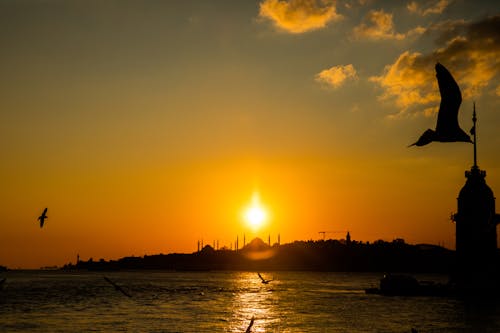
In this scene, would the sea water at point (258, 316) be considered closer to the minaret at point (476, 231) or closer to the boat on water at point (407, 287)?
the boat on water at point (407, 287)

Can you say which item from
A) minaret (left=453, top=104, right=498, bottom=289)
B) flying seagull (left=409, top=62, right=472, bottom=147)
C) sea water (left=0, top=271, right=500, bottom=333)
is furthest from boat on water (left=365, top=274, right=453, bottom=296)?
flying seagull (left=409, top=62, right=472, bottom=147)

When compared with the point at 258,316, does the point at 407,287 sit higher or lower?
higher

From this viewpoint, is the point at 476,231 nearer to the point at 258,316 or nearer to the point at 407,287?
the point at 407,287

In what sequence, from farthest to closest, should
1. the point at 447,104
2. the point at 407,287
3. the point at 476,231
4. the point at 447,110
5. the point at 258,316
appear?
the point at 407,287 < the point at 476,231 < the point at 258,316 < the point at 447,110 < the point at 447,104

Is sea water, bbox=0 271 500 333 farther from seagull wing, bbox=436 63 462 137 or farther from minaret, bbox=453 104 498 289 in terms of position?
seagull wing, bbox=436 63 462 137

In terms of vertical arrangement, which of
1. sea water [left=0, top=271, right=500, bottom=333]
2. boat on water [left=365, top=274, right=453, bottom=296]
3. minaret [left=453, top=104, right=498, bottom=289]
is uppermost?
minaret [left=453, top=104, right=498, bottom=289]

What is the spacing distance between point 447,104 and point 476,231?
59504 mm

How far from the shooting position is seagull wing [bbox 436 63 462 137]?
3572 cm

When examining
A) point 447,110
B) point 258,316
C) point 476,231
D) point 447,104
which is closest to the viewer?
point 447,104

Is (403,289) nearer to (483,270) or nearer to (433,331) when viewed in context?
(483,270)

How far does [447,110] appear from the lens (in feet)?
119

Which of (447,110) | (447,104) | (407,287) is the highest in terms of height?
(447,104)

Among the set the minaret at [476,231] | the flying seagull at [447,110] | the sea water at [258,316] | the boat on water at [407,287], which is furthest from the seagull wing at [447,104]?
the boat on water at [407,287]

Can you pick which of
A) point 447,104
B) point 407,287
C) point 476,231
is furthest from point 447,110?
point 407,287
